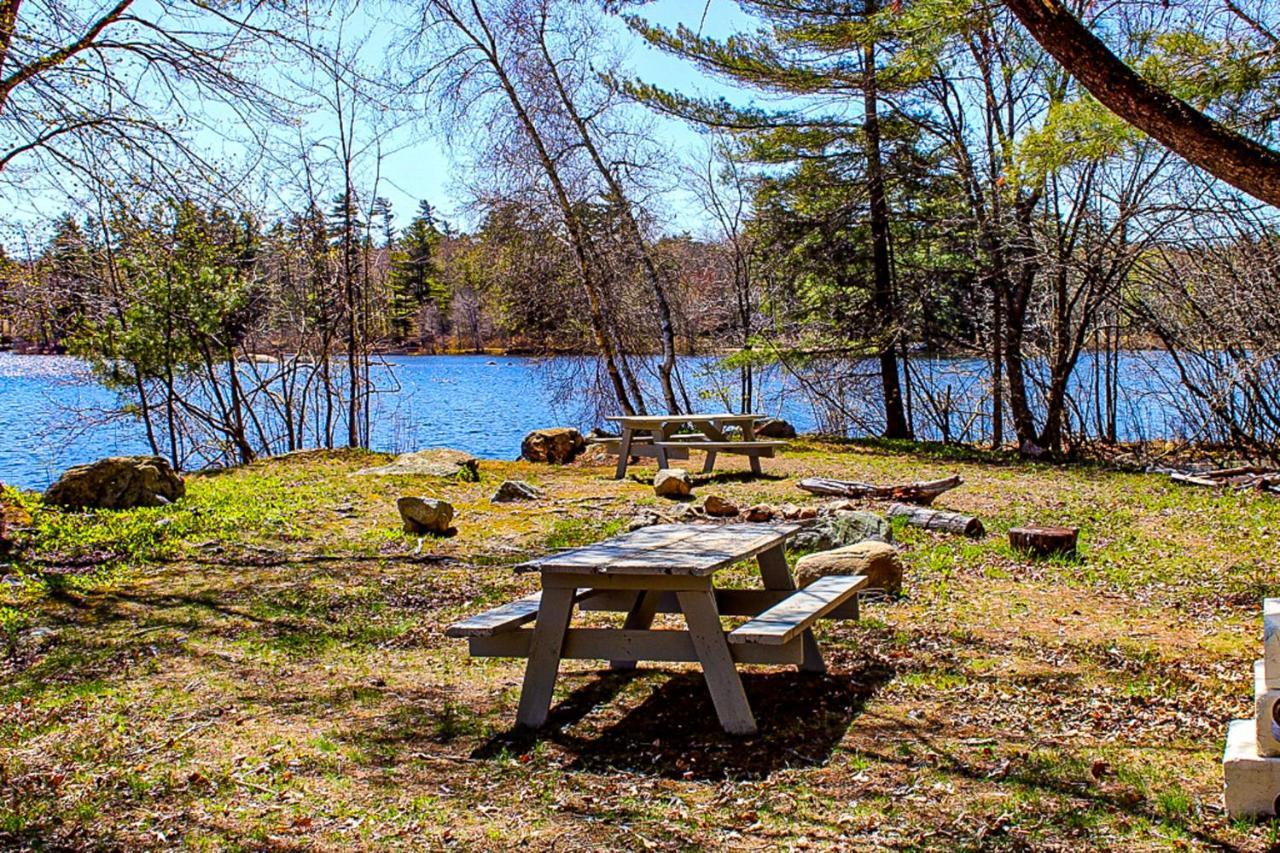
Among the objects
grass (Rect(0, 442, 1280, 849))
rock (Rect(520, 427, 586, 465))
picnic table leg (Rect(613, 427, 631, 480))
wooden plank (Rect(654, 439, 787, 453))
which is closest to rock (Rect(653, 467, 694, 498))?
wooden plank (Rect(654, 439, 787, 453))

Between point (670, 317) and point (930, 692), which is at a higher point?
point (670, 317)

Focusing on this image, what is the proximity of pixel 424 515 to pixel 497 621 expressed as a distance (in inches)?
165

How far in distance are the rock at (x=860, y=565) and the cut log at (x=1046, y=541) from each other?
1.45 metres

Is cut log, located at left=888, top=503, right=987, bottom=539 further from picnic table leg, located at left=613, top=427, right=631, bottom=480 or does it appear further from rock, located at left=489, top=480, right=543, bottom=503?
picnic table leg, located at left=613, top=427, right=631, bottom=480

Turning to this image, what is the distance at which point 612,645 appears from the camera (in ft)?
13.1

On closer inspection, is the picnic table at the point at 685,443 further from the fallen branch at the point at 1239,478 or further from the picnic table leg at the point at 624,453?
the fallen branch at the point at 1239,478

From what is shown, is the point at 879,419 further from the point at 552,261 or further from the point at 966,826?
the point at 966,826

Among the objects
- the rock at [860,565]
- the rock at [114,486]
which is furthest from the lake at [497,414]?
the rock at [860,565]

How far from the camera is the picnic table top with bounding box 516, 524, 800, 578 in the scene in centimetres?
372

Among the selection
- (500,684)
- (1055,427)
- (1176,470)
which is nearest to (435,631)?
(500,684)

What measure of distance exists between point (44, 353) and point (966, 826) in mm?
13154

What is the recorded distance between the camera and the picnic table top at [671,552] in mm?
3717

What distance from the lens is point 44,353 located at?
1282 cm

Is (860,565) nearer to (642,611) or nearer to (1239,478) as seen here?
(642,611)
